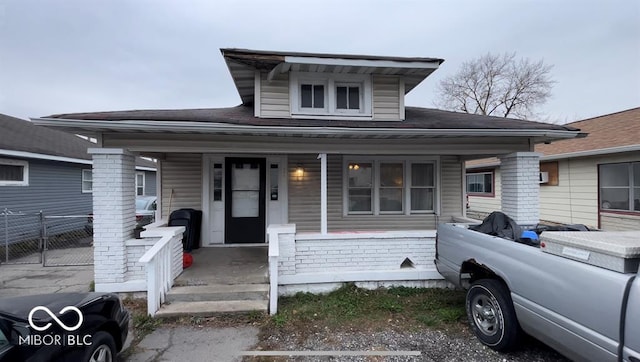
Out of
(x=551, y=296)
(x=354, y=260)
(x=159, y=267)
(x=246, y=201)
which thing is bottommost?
(x=354, y=260)

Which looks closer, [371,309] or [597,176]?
[371,309]

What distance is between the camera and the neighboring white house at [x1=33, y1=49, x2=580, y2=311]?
16.0ft

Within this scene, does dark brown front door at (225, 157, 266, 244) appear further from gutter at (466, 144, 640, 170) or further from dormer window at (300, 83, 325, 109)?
gutter at (466, 144, 640, 170)

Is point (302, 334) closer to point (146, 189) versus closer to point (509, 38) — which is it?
point (146, 189)

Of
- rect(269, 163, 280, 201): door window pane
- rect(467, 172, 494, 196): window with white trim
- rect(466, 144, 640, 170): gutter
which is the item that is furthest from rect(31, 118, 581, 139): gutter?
rect(467, 172, 494, 196): window with white trim

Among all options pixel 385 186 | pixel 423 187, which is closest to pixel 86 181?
pixel 385 186

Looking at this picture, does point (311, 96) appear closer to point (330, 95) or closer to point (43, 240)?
point (330, 95)

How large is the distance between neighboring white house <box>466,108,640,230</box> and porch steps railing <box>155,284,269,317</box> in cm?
802

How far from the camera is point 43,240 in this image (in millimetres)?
7219

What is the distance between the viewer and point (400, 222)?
7.52 meters

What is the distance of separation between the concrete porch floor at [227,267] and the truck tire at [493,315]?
298cm

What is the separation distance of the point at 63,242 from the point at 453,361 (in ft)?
39.8

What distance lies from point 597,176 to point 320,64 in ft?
30.0

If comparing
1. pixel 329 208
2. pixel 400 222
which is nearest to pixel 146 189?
pixel 329 208
